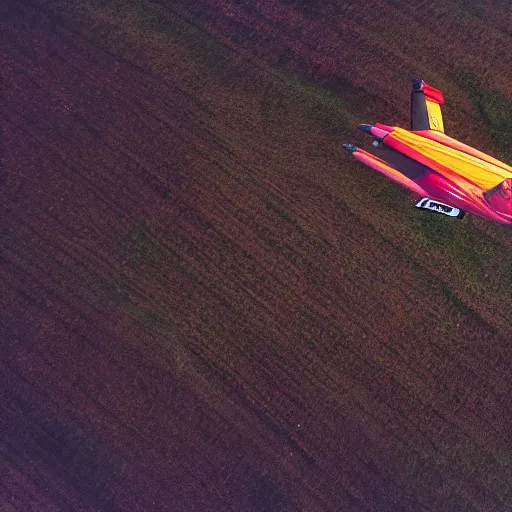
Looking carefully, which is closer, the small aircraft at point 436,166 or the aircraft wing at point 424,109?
the small aircraft at point 436,166

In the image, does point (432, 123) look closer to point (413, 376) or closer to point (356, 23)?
point (356, 23)

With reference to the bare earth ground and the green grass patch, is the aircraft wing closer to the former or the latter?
the bare earth ground

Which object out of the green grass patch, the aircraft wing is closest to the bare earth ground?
the green grass patch

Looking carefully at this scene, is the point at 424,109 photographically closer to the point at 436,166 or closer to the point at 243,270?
the point at 436,166

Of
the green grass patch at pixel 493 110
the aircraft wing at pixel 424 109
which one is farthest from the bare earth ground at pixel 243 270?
the aircraft wing at pixel 424 109

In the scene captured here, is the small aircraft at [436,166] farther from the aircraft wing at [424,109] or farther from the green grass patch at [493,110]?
the green grass patch at [493,110]

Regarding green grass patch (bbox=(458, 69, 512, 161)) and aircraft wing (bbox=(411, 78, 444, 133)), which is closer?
aircraft wing (bbox=(411, 78, 444, 133))

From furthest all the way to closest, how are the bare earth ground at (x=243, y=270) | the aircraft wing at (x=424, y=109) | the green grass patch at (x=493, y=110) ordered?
the green grass patch at (x=493, y=110)
the bare earth ground at (x=243, y=270)
the aircraft wing at (x=424, y=109)
